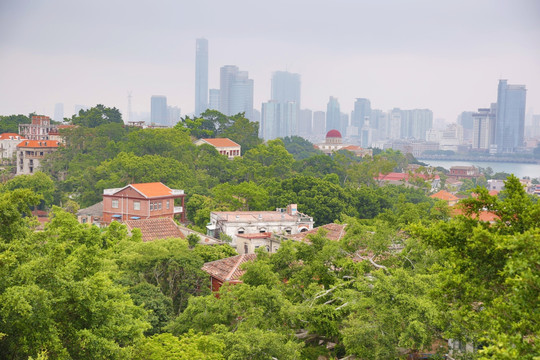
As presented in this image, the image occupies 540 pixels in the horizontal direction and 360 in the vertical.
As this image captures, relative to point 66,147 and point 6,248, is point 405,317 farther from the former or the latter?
point 66,147

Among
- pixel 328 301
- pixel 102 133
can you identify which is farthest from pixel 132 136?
pixel 328 301

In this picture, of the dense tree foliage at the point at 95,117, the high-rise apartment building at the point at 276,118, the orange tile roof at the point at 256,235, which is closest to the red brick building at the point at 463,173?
the dense tree foliage at the point at 95,117

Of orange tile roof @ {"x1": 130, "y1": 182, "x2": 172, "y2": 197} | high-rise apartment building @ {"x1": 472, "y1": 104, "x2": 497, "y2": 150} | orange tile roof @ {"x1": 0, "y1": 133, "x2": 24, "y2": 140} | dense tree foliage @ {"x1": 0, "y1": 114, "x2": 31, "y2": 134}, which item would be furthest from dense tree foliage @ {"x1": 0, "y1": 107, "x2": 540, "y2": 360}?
high-rise apartment building @ {"x1": 472, "y1": 104, "x2": 497, "y2": 150}

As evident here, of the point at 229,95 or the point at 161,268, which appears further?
the point at 229,95

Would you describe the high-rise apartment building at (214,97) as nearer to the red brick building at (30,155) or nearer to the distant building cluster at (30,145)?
the distant building cluster at (30,145)

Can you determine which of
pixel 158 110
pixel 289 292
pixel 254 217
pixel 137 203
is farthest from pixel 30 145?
pixel 158 110

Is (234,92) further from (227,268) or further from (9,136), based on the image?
(227,268)
